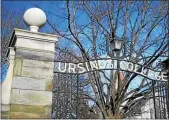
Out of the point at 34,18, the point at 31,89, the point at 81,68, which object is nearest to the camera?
the point at 31,89

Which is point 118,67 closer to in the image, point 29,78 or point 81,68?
point 81,68

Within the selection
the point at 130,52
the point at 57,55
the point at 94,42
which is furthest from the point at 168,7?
the point at 57,55

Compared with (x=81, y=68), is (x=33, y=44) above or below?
above

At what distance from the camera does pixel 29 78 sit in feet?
15.5

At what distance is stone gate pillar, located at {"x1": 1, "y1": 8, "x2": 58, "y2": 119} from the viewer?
180 inches

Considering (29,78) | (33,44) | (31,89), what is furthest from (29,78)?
(33,44)

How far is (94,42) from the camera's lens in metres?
11.0

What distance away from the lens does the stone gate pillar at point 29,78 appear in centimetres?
458

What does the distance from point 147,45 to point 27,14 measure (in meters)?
7.11

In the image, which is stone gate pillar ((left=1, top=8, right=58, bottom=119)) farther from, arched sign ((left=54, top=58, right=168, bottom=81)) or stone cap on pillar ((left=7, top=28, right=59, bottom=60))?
arched sign ((left=54, top=58, right=168, bottom=81))

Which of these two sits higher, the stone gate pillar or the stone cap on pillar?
the stone cap on pillar

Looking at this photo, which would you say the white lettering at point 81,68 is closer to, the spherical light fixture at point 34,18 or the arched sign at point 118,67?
the arched sign at point 118,67

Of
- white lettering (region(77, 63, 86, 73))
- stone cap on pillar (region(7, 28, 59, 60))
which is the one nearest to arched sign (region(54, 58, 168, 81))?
white lettering (region(77, 63, 86, 73))

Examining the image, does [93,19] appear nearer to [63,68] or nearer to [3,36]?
[63,68]
